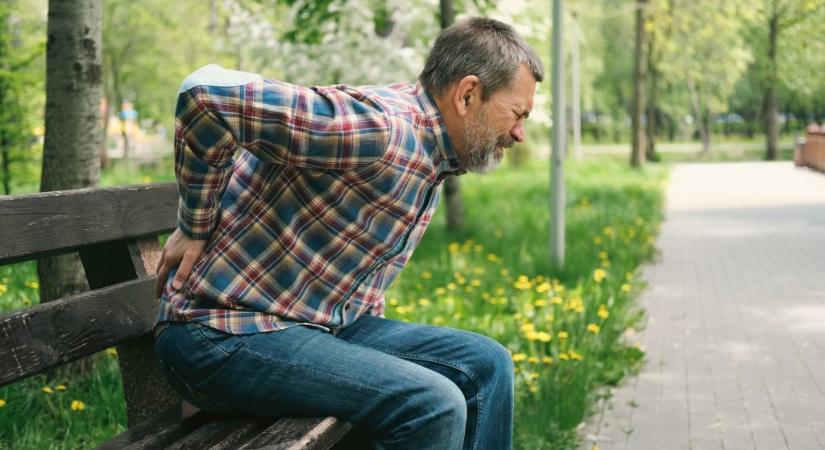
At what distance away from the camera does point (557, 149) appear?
7.48m

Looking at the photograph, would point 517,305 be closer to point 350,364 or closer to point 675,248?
point 350,364

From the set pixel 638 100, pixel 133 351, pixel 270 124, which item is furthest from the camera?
pixel 638 100

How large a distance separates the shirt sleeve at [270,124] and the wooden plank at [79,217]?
391 mm

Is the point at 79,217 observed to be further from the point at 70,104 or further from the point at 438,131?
the point at 70,104

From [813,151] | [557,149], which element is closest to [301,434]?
[557,149]

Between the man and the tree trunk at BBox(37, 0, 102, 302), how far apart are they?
5.86 ft

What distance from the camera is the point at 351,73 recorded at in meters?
12.3

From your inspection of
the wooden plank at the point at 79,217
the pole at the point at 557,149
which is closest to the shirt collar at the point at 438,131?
the wooden plank at the point at 79,217

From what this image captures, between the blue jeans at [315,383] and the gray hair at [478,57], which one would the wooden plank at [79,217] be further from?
the gray hair at [478,57]

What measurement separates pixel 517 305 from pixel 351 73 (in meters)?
7.18

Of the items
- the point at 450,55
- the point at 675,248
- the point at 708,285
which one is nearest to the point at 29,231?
the point at 450,55

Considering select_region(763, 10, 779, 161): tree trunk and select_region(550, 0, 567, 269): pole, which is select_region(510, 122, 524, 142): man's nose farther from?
select_region(763, 10, 779, 161): tree trunk

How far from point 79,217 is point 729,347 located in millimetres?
3819

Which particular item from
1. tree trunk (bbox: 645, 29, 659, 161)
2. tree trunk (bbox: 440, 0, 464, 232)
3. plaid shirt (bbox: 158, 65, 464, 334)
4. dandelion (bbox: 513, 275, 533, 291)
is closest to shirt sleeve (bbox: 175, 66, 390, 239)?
plaid shirt (bbox: 158, 65, 464, 334)
